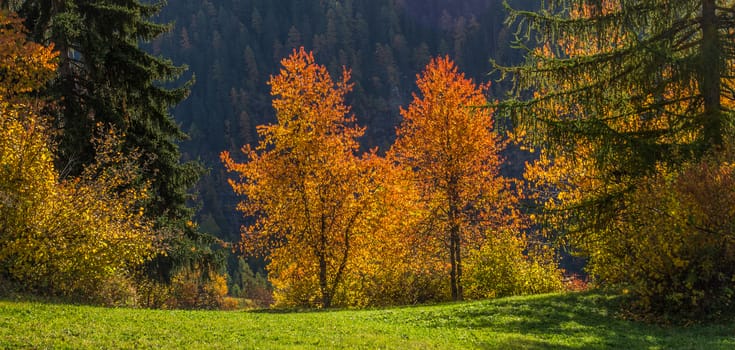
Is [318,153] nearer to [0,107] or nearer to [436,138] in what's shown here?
[436,138]

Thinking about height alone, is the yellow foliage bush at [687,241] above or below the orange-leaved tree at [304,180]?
below

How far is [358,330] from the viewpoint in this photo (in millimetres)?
13352

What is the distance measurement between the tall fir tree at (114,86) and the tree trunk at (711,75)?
58.5 feet

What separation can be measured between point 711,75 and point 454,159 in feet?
39.1

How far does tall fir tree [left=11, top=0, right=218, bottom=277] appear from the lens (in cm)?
2216

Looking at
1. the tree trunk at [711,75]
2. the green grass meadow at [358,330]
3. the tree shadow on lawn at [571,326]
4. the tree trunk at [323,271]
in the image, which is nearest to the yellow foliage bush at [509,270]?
the tree shadow on lawn at [571,326]

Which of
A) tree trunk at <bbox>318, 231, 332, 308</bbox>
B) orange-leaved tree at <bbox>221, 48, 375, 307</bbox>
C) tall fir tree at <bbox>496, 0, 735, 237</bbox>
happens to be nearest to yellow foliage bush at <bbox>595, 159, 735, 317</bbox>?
tall fir tree at <bbox>496, 0, 735, 237</bbox>

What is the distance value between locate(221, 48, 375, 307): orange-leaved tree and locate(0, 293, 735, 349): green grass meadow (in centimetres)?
789

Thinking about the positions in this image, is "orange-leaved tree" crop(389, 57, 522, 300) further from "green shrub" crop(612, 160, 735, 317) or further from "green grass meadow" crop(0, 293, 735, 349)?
"green shrub" crop(612, 160, 735, 317)

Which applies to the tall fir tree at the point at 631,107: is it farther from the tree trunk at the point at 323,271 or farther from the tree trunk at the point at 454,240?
the tree trunk at the point at 323,271

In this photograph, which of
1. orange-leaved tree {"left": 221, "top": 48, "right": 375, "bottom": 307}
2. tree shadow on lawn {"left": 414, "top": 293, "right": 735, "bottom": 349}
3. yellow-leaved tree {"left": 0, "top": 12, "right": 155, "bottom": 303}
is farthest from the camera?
orange-leaved tree {"left": 221, "top": 48, "right": 375, "bottom": 307}

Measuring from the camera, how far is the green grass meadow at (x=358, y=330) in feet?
35.0

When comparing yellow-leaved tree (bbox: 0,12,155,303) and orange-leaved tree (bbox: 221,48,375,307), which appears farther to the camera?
orange-leaved tree (bbox: 221,48,375,307)

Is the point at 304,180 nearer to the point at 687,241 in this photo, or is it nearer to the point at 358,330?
the point at 358,330
